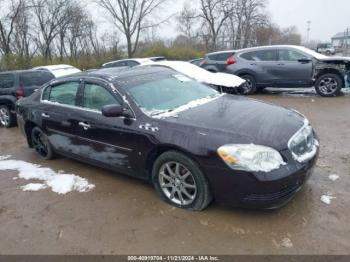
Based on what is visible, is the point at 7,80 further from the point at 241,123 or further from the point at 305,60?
the point at 305,60

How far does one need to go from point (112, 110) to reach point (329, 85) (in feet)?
26.4

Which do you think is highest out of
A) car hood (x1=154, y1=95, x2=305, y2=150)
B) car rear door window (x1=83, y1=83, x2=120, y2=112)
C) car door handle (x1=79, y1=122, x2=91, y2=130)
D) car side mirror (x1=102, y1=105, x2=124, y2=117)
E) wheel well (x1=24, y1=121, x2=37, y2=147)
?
car rear door window (x1=83, y1=83, x2=120, y2=112)

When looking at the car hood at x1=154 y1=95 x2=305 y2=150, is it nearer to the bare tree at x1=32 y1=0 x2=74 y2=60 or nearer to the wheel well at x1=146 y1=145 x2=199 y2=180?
the wheel well at x1=146 y1=145 x2=199 y2=180

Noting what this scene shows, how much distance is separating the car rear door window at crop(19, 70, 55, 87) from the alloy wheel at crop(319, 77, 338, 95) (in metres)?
7.97

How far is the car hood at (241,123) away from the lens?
9.78ft

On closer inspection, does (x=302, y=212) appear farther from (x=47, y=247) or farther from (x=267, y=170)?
(x=47, y=247)

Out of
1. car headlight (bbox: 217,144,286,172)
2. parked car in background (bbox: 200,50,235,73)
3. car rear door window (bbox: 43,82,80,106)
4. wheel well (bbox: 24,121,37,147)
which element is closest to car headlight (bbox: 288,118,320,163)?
car headlight (bbox: 217,144,286,172)

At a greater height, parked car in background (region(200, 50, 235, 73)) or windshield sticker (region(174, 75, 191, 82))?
parked car in background (region(200, 50, 235, 73))

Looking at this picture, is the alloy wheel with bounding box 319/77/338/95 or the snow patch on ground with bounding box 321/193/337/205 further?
the alloy wheel with bounding box 319/77/338/95

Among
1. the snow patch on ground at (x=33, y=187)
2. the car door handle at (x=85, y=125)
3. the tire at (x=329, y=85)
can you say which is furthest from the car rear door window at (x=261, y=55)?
the snow patch on ground at (x=33, y=187)

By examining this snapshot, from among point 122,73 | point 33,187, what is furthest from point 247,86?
point 33,187

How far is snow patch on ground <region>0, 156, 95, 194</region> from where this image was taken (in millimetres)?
4145

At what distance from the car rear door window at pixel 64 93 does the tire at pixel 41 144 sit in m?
0.64

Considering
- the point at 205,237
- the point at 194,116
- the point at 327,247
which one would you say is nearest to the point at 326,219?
the point at 327,247
